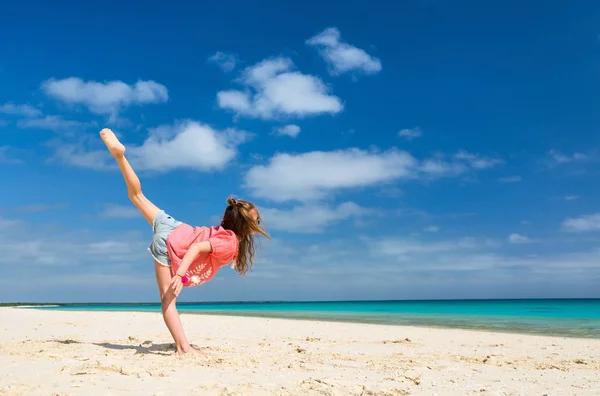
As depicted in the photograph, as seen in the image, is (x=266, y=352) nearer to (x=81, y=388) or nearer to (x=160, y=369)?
(x=160, y=369)

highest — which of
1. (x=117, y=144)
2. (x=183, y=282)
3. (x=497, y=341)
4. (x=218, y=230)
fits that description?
(x=117, y=144)

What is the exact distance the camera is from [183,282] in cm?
490

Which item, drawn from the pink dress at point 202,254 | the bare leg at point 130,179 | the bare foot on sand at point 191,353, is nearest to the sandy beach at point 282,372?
the bare foot on sand at point 191,353

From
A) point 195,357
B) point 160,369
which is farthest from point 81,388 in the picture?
point 195,357

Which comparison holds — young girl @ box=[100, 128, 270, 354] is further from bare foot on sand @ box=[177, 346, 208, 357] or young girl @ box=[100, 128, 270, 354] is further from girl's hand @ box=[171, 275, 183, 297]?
girl's hand @ box=[171, 275, 183, 297]

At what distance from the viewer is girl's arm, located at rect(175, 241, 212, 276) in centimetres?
472

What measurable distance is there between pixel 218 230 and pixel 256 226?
398 millimetres

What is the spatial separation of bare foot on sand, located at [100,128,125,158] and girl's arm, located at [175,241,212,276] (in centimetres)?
128

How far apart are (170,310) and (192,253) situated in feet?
2.56

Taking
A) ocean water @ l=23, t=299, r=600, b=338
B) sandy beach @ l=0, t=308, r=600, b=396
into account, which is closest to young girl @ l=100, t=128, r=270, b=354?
sandy beach @ l=0, t=308, r=600, b=396

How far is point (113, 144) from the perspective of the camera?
5.18 metres

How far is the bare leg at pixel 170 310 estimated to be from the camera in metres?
5.07

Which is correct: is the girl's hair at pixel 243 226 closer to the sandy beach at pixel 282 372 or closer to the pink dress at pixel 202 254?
the pink dress at pixel 202 254

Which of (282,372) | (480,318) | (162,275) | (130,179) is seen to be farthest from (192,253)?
(480,318)
